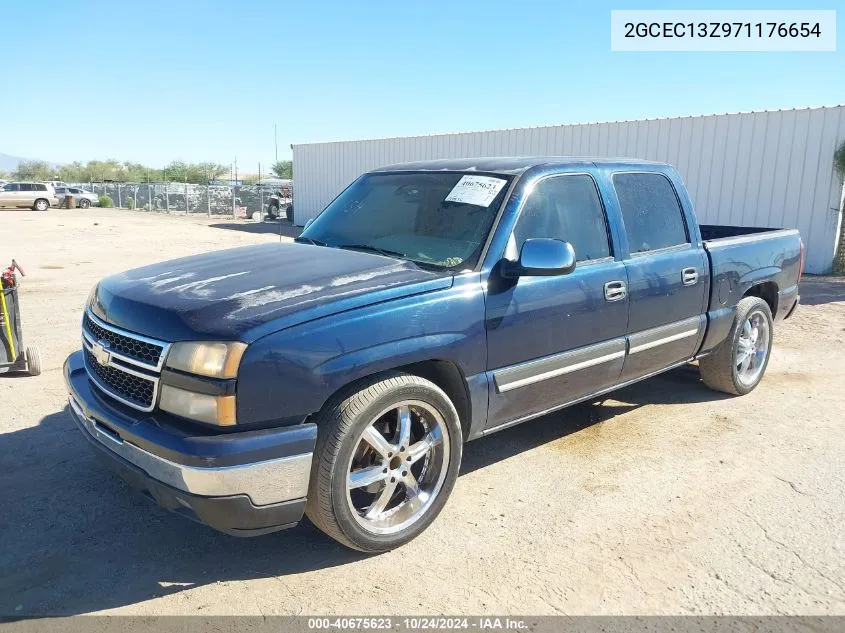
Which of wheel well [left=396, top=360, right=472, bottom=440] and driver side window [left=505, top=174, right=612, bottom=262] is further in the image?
driver side window [left=505, top=174, right=612, bottom=262]

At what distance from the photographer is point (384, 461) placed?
3.23 metres

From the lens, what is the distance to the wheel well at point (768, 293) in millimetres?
5867

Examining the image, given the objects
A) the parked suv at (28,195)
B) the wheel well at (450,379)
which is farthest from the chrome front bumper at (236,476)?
the parked suv at (28,195)

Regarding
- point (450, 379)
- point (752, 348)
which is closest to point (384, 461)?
point (450, 379)

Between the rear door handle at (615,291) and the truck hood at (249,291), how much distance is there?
122 cm

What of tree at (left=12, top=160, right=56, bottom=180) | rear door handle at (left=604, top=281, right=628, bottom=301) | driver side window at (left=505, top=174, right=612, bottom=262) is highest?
tree at (left=12, top=160, right=56, bottom=180)

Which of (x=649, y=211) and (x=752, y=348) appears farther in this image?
(x=752, y=348)

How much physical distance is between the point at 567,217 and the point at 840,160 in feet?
41.9

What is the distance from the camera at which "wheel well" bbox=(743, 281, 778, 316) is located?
5867mm

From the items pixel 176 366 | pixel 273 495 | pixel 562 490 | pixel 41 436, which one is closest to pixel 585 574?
pixel 562 490

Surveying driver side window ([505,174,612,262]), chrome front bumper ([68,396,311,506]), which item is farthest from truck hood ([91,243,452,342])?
driver side window ([505,174,612,262])

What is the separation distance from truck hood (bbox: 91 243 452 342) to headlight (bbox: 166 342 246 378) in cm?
4

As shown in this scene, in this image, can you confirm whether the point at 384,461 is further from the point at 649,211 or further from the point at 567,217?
the point at 649,211

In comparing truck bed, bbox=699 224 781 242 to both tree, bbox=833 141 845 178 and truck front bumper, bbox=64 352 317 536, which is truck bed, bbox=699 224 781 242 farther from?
tree, bbox=833 141 845 178
